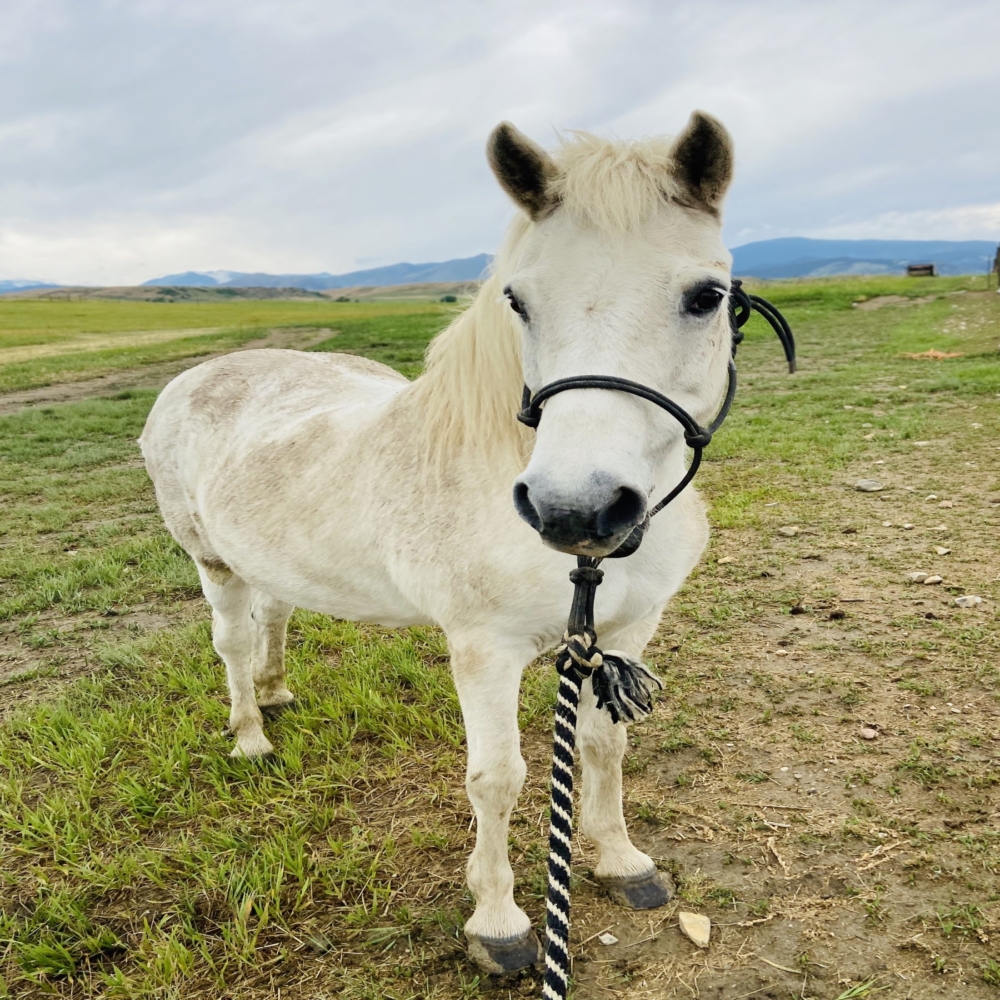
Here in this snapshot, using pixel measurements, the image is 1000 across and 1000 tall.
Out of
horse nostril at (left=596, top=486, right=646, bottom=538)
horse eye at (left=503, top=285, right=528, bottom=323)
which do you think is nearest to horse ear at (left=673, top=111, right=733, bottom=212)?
horse eye at (left=503, top=285, right=528, bottom=323)

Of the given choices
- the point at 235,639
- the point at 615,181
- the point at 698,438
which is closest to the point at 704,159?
the point at 615,181

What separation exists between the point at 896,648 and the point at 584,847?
6.95 ft

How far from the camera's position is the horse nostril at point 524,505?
150 centimetres

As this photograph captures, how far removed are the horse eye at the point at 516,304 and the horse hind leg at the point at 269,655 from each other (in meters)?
2.40

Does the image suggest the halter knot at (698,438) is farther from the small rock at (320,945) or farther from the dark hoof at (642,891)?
the small rock at (320,945)

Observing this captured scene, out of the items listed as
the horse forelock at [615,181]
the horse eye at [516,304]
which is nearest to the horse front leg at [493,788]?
the horse eye at [516,304]

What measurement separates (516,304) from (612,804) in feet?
6.05

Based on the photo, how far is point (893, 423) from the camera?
834 centimetres

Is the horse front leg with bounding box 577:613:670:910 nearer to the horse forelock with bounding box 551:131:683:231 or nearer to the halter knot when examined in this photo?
the halter knot

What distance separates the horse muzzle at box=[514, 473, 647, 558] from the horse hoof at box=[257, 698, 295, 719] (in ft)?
8.87

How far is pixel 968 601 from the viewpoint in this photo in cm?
407

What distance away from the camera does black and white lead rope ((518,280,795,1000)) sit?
1.66 m

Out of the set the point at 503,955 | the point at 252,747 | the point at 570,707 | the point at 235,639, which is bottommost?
the point at 503,955

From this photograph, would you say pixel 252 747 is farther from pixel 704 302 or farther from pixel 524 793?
pixel 704 302
